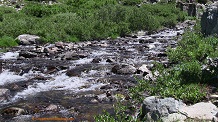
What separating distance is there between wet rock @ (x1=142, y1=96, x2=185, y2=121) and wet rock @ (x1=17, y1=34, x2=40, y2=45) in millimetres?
22244

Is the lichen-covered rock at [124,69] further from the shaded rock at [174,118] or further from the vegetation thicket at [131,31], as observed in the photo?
the shaded rock at [174,118]

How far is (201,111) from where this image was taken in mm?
10586

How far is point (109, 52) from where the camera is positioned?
28.5 m

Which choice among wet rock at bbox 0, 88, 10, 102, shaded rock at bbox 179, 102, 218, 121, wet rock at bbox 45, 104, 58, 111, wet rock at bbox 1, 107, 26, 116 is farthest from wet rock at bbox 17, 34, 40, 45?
shaded rock at bbox 179, 102, 218, 121

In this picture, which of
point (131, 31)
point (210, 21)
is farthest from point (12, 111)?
point (131, 31)

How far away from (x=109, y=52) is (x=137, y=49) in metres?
2.78

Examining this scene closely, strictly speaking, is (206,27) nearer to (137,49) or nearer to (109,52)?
(137,49)

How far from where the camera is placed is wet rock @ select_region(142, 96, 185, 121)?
10477mm

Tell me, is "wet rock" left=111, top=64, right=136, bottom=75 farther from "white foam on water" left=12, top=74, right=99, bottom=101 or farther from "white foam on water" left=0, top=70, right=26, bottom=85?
"white foam on water" left=0, top=70, right=26, bottom=85

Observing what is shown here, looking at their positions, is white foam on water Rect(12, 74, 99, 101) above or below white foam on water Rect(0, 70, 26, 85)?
above

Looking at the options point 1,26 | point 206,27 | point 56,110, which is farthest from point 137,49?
point 56,110

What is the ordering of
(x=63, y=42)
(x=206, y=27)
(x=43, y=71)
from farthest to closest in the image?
(x=63, y=42), (x=206, y=27), (x=43, y=71)

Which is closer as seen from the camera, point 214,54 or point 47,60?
point 214,54

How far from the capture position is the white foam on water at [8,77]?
18722mm
